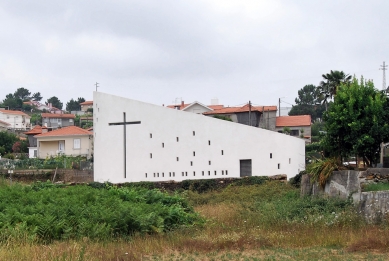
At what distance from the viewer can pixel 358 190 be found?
16250mm

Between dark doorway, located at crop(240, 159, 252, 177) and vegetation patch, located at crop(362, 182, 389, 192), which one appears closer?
vegetation patch, located at crop(362, 182, 389, 192)

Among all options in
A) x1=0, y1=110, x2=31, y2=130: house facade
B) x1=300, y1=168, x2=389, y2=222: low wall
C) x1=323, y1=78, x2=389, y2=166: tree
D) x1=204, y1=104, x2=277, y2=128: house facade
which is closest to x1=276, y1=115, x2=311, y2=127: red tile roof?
x1=204, y1=104, x2=277, y2=128: house facade

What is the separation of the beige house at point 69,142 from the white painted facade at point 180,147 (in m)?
13.7

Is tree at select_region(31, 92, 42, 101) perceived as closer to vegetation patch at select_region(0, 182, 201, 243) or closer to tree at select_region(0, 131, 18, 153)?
tree at select_region(0, 131, 18, 153)

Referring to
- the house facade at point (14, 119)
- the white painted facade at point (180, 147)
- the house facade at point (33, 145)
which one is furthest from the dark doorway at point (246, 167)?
the house facade at point (14, 119)

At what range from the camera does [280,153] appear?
36.7 metres

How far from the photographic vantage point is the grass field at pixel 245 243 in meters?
9.72

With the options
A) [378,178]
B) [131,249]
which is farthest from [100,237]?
[378,178]

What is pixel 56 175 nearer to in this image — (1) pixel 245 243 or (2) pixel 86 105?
(1) pixel 245 243

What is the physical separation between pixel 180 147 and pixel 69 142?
20.4 m

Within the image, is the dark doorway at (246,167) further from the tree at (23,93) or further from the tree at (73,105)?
the tree at (23,93)

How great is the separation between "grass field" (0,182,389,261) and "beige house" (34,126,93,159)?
40131mm

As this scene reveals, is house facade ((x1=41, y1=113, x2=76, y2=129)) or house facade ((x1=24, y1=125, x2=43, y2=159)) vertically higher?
house facade ((x1=41, y1=113, x2=76, y2=129))

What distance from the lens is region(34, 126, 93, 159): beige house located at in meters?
53.3
